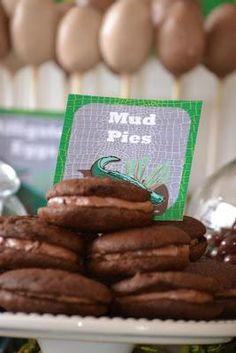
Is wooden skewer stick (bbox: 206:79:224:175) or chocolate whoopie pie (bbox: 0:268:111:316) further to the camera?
wooden skewer stick (bbox: 206:79:224:175)

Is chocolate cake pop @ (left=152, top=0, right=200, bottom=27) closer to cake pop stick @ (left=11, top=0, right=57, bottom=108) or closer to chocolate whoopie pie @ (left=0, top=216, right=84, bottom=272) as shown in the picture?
cake pop stick @ (left=11, top=0, right=57, bottom=108)

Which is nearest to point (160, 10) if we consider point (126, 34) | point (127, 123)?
point (126, 34)

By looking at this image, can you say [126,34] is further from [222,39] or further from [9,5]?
[9,5]

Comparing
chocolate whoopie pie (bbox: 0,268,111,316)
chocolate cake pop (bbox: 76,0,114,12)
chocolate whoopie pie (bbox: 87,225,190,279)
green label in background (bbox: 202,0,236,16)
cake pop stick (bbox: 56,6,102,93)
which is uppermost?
green label in background (bbox: 202,0,236,16)

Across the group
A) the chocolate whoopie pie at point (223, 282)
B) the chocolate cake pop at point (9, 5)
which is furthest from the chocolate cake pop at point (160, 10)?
the chocolate whoopie pie at point (223, 282)

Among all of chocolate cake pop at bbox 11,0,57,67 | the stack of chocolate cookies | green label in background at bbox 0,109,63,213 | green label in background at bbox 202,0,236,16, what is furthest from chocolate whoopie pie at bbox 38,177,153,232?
green label in background at bbox 202,0,236,16

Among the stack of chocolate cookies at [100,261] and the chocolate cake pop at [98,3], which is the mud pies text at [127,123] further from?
the chocolate cake pop at [98,3]
